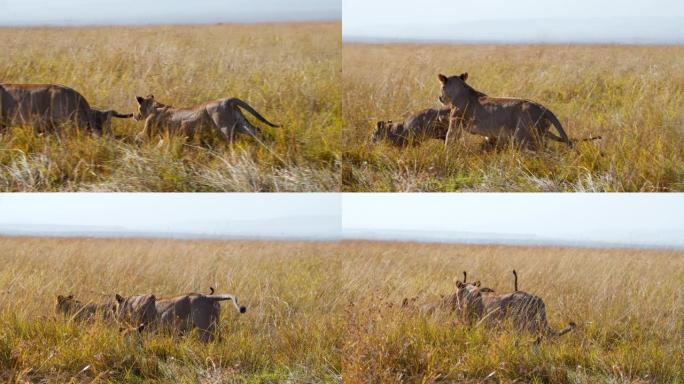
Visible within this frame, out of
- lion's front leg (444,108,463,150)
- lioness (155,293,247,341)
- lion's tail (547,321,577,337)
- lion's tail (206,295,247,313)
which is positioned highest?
lion's front leg (444,108,463,150)

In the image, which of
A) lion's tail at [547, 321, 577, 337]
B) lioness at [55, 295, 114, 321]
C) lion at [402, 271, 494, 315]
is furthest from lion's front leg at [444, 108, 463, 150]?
lioness at [55, 295, 114, 321]

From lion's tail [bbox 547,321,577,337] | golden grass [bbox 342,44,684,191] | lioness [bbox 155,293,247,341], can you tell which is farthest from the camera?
lioness [bbox 155,293,247,341]

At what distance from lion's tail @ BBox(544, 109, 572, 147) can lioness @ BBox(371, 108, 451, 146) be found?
46 centimetres

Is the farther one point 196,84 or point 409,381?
point 196,84

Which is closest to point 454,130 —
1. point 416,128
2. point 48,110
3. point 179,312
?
point 416,128

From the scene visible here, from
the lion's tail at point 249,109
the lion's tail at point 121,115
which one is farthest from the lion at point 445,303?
the lion's tail at point 121,115

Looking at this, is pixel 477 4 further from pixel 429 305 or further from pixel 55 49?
pixel 55 49

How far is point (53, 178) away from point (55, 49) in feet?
2.21

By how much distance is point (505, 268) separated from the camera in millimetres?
5039

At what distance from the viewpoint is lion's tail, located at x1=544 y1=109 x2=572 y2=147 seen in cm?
479

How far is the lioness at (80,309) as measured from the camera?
5082 millimetres

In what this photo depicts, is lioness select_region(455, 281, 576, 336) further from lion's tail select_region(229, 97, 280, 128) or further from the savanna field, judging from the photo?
lion's tail select_region(229, 97, 280, 128)

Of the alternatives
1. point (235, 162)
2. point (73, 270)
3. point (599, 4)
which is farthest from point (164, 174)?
point (599, 4)

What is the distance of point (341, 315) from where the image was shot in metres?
5.04
